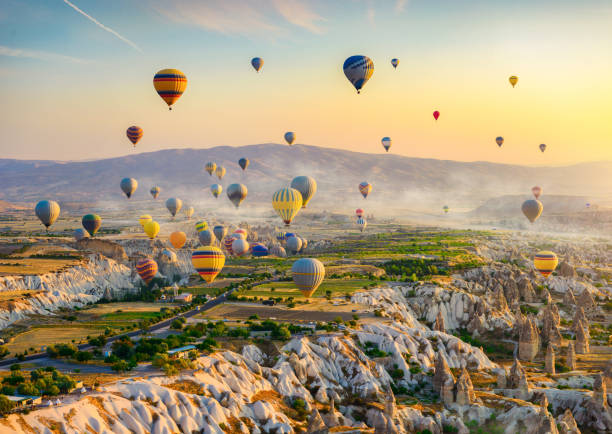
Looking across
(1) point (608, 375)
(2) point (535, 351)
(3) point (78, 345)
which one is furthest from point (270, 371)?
(2) point (535, 351)

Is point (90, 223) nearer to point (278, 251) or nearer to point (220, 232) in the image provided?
point (220, 232)

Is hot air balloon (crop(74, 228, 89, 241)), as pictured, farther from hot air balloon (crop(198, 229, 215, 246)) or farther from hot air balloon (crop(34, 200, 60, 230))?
hot air balloon (crop(198, 229, 215, 246))

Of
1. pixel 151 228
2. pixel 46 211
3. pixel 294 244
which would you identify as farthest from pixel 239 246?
pixel 46 211

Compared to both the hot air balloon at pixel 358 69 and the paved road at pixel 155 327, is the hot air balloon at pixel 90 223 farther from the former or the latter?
the hot air balloon at pixel 358 69

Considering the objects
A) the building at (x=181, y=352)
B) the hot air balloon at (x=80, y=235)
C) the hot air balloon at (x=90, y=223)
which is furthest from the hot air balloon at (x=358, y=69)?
the hot air balloon at (x=80, y=235)

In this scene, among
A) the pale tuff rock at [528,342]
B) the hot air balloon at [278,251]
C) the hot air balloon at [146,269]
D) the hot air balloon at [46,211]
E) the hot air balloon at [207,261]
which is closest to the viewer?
the pale tuff rock at [528,342]

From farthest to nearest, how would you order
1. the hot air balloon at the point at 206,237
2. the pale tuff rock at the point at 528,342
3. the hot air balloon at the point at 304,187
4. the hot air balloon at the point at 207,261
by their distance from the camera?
the hot air balloon at the point at 206,237 → the hot air balloon at the point at 304,187 → the hot air balloon at the point at 207,261 → the pale tuff rock at the point at 528,342
